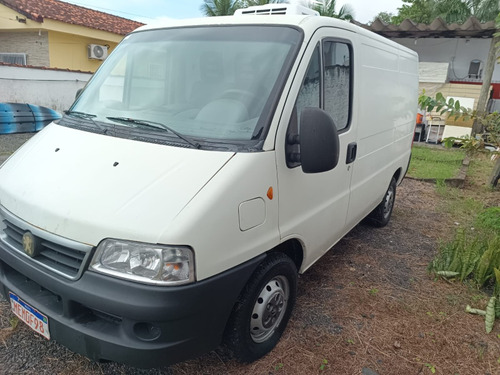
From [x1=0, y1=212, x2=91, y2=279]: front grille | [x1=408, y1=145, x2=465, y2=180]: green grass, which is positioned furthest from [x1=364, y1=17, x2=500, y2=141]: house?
[x1=0, y1=212, x2=91, y2=279]: front grille

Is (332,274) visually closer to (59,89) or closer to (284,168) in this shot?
(284,168)

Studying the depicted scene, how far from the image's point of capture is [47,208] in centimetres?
217

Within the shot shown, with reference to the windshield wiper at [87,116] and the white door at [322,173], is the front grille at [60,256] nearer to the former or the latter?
the windshield wiper at [87,116]

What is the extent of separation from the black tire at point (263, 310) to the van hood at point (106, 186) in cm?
76

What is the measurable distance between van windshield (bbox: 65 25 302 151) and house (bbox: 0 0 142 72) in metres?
13.9

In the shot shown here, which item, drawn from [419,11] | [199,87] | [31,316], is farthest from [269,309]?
[419,11]

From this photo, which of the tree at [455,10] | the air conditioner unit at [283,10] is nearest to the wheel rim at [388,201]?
the air conditioner unit at [283,10]

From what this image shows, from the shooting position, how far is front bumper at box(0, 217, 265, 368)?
1938 mm

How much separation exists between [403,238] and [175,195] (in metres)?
3.91

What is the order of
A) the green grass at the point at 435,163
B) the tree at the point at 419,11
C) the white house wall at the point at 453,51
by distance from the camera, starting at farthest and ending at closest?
1. the tree at the point at 419,11
2. the white house wall at the point at 453,51
3. the green grass at the point at 435,163

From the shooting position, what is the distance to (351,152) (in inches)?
133

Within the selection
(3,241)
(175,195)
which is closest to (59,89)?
(3,241)

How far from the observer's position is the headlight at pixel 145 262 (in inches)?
77.0

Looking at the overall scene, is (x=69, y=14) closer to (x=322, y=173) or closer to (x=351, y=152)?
(x=351, y=152)
